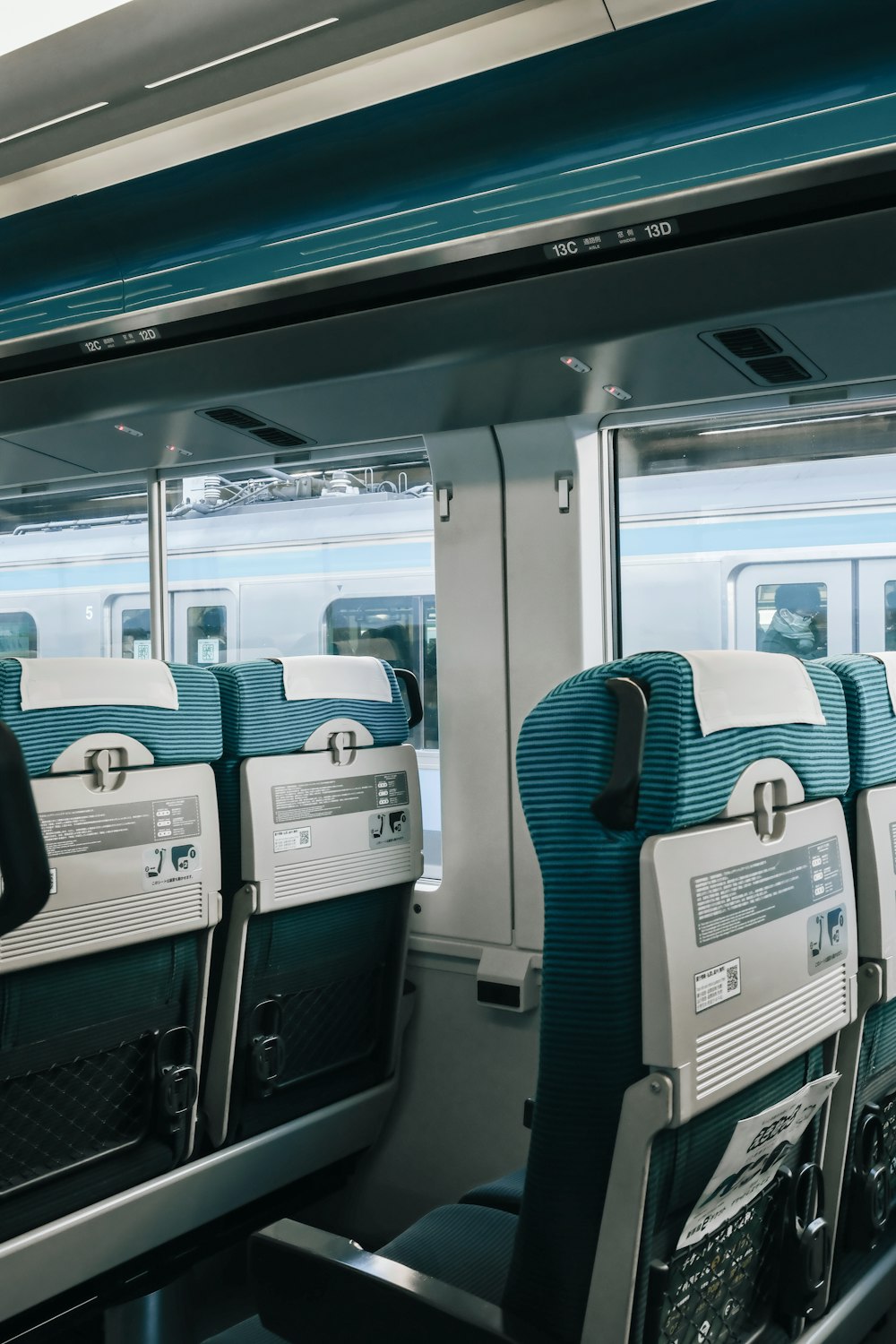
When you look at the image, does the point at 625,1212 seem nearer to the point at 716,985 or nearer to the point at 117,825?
the point at 716,985

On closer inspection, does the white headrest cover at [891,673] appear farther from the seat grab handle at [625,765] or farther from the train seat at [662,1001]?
the seat grab handle at [625,765]

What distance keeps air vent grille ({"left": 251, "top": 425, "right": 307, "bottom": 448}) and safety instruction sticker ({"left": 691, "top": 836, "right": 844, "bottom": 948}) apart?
236cm

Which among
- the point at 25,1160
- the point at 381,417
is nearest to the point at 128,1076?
the point at 25,1160

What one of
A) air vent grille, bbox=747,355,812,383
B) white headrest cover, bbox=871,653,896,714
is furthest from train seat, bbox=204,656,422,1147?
white headrest cover, bbox=871,653,896,714

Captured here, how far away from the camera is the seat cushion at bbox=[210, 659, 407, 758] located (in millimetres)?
2951

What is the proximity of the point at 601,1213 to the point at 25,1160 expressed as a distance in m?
1.53

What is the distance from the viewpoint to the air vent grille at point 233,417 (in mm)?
3355

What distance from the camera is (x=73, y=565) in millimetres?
4770

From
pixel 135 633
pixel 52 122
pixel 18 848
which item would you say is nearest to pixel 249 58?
pixel 52 122

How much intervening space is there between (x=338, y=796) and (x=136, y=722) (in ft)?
2.44

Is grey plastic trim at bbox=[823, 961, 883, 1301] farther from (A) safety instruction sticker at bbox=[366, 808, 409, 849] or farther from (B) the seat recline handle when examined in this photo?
(A) safety instruction sticker at bbox=[366, 808, 409, 849]

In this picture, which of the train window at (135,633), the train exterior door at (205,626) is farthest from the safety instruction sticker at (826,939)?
the train window at (135,633)

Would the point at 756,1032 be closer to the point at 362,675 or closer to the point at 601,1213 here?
the point at 601,1213

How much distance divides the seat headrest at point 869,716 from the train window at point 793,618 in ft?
4.32
